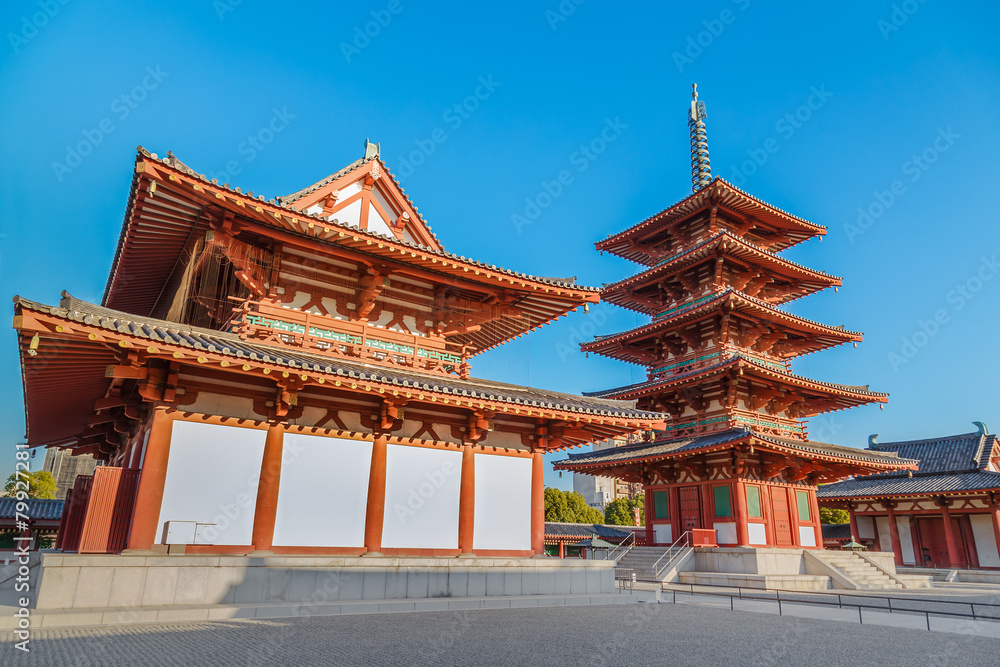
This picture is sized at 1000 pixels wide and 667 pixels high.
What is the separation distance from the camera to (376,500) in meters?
14.0

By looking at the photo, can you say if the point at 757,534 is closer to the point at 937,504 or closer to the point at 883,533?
the point at 937,504

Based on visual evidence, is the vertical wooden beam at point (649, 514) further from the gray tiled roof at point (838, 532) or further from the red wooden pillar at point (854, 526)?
the gray tiled roof at point (838, 532)

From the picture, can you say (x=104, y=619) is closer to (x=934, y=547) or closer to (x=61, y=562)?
(x=61, y=562)

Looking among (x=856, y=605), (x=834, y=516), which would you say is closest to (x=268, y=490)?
(x=856, y=605)

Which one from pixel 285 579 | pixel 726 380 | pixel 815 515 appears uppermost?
pixel 726 380

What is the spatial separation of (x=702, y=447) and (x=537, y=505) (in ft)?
38.3

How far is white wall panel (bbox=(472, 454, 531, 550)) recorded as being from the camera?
50.8 feet

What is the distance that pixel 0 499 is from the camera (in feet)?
118

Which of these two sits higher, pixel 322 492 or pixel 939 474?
pixel 939 474

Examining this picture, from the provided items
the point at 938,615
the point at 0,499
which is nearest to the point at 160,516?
the point at 938,615

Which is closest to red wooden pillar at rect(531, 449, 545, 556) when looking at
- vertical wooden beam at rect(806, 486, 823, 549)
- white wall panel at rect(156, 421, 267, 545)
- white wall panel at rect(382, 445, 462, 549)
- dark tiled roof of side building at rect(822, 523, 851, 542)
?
white wall panel at rect(382, 445, 462, 549)

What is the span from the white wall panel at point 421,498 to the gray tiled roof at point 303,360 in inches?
81.6

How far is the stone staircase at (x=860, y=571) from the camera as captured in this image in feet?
81.4

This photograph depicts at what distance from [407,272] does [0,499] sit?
3646 cm
